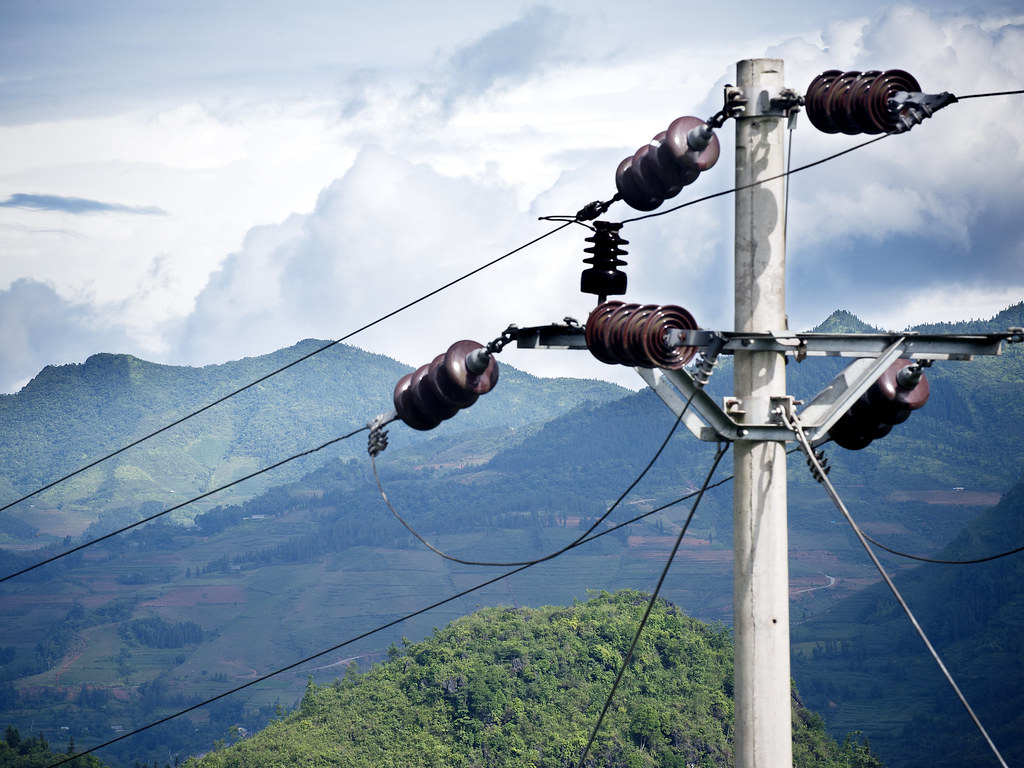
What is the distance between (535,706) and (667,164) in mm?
87344

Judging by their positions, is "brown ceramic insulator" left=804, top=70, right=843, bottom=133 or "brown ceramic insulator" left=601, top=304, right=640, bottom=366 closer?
"brown ceramic insulator" left=601, top=304, right=640, bottom=366

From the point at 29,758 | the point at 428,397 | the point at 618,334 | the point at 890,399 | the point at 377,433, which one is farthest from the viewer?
the point at 29,758

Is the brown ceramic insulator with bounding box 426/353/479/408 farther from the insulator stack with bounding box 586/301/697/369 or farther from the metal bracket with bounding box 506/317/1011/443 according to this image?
the metal bracket with bounding box 506/317/1011/443

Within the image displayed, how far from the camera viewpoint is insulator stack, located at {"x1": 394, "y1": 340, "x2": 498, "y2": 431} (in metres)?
16.5

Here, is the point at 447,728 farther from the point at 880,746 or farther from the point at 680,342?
the point at 880,746

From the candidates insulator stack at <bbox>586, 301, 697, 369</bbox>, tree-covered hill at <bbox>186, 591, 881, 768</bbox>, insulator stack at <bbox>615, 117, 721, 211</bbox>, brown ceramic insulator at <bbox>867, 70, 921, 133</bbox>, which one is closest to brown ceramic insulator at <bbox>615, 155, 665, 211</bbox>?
insulator stack at <bbox>615, 117, 721, 211</bbox>

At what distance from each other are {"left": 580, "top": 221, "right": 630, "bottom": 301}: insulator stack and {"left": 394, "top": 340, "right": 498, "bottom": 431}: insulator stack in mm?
1739

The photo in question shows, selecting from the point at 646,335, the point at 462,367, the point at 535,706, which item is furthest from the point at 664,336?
the point at 535,706

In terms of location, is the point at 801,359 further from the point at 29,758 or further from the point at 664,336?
the point at 29,758

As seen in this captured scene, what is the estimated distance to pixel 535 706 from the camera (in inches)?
3856

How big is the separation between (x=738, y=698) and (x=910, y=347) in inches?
162

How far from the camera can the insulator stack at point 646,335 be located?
503 inches

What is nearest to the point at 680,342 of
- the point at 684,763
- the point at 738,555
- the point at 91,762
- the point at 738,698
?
the point at 738,555

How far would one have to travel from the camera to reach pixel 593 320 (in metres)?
13.7
